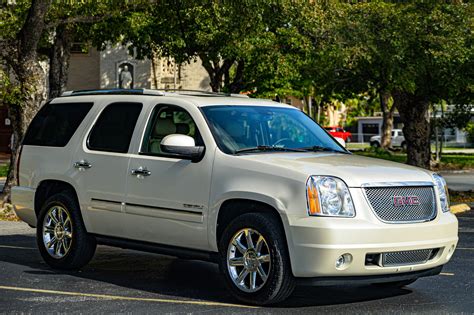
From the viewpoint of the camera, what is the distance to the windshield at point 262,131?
9.33m

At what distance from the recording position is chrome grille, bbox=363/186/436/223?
841 centimetres

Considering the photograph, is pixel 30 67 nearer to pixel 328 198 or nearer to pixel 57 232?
pixel 57 232

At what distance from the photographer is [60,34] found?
72.3ft

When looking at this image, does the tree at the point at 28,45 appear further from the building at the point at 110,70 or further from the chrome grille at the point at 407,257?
the building at the point at 110,70

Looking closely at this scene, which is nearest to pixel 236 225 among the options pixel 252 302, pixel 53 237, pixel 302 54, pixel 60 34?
pixel 252 302

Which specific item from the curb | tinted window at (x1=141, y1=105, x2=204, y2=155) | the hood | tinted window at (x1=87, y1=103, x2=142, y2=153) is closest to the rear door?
tinted window at (x1=87, y1=103, x2=142, y2=153)

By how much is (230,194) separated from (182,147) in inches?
28.0

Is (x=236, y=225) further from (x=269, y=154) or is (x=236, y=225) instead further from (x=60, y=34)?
(x=60, y=34)

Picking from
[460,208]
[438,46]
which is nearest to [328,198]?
[460,208]

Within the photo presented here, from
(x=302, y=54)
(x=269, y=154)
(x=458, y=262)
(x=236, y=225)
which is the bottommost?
(x=458, y=262)

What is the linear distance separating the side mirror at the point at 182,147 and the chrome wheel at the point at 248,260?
3.20 feet

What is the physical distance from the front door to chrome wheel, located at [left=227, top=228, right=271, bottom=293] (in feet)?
1.51

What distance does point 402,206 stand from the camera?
8562 millimetres

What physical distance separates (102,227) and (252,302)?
2.36 meters
